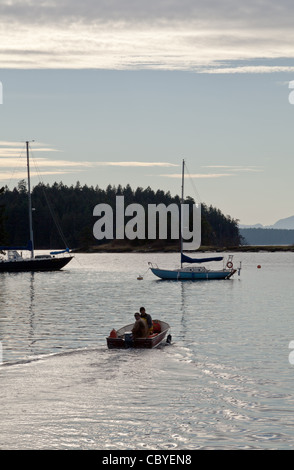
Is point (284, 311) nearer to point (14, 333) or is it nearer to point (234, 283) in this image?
point (14, 333)

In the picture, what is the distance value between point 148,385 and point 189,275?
81.9 m

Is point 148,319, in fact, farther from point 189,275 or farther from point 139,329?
point 189,275

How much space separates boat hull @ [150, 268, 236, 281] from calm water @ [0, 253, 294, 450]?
162 ft

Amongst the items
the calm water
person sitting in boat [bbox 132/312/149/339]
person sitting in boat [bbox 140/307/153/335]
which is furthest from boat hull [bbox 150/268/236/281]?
person sitting in boat [bbox 132/312/149/339]

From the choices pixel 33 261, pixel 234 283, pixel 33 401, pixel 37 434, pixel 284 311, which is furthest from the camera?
pixel 33 261

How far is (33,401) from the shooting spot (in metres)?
26.6

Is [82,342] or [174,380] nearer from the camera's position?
[174,380]

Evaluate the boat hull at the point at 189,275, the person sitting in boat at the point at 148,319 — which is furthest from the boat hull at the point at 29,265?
the person sitting in boat at the point at 148,319

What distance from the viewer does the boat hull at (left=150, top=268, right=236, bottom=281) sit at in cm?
11169

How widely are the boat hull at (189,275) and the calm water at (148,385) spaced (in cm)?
4938

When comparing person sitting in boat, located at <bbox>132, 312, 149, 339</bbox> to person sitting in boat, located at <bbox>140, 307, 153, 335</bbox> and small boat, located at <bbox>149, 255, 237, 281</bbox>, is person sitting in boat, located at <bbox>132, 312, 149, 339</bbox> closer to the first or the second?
person sitting in boat, located at <bbox>140, 307, 153, 335</bbox>

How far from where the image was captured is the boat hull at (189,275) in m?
112
